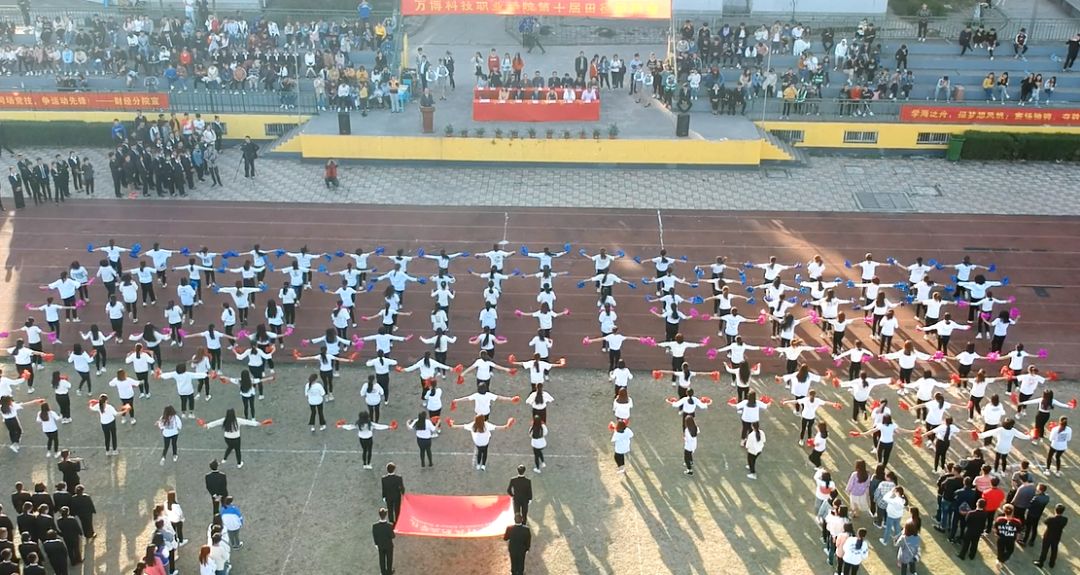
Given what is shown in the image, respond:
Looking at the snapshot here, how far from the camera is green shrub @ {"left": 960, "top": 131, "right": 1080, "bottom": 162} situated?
3089cm

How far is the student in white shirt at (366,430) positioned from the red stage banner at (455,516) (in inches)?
68.0

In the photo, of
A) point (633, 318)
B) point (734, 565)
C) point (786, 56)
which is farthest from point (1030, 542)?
point (786, 56)

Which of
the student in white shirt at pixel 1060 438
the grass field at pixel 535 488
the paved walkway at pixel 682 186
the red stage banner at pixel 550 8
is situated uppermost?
the red stage banner at pixel 550 8

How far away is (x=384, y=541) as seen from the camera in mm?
14156

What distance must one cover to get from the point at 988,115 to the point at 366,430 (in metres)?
22.7

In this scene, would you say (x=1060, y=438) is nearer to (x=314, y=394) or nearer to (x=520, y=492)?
(x=520, y=492)

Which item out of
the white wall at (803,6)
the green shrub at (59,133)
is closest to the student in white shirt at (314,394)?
the green shrub at (59,133)

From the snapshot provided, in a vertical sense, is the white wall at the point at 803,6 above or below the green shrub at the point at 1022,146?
above

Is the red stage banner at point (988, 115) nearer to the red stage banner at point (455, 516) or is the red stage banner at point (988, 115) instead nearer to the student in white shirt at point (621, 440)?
the student in white shirt at point (621, 440)

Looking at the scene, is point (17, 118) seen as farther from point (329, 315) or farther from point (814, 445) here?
point (814, 445)

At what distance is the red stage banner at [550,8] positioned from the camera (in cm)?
3350

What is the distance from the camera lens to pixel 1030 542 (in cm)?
1530

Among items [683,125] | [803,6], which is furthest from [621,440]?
[803,6]

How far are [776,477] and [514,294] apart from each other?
8.11 meters
